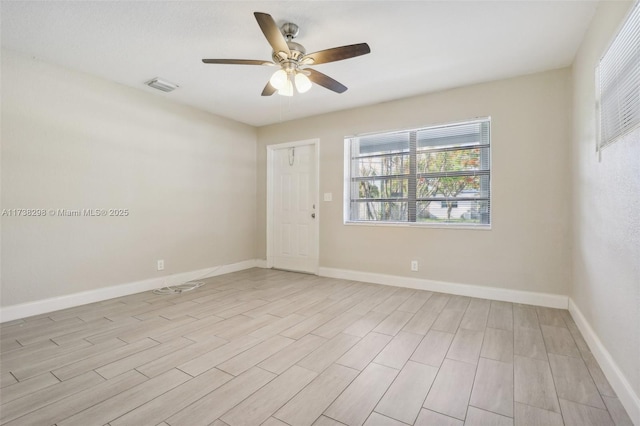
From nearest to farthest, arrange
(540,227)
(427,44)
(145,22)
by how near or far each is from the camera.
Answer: (145,22) → (427,44) → (540,227)

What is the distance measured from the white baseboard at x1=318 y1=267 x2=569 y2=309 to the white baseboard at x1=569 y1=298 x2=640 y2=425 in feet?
1.88

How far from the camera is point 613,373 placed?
165 cm

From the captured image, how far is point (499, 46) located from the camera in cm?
259

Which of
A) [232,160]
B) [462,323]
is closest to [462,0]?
[462,323]

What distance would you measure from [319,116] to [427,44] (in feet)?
7.17

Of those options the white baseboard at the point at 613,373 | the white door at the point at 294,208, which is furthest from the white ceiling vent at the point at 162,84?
the white baseboard at the point at 613,373

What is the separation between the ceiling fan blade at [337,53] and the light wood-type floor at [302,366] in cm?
217

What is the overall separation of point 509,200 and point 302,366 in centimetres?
282

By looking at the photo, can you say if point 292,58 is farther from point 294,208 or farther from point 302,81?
point 294,208

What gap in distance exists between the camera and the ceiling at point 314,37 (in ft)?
6.93

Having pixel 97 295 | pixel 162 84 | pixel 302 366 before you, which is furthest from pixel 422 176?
pixel 97 295

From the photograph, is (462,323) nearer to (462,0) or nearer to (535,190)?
(535,190)

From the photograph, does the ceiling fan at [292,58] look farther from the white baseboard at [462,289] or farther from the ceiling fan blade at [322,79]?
the white baseboard at [462,289]

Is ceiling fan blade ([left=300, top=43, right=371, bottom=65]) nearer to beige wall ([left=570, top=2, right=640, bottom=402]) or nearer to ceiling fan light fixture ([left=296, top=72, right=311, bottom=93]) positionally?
ceiling fan light fixture ([left=296, top=72, right=311, bottom=93])
